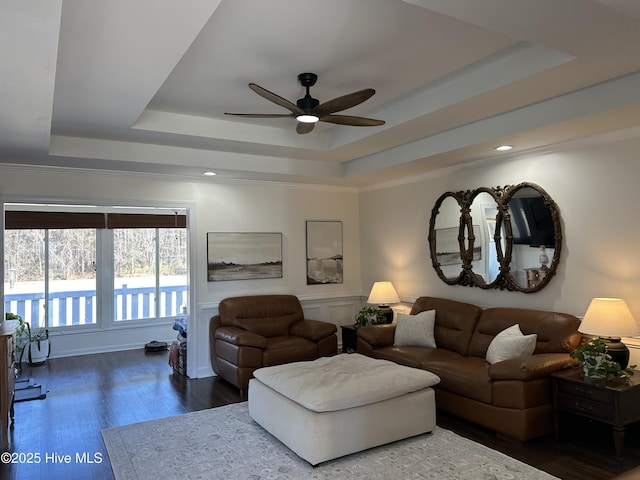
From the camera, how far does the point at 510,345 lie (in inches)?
157

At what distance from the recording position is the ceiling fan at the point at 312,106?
3.03m

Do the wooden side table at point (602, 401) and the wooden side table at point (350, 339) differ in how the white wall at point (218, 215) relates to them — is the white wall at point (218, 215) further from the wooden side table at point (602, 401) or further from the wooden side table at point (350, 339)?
the wooden side table at point (602, 401)

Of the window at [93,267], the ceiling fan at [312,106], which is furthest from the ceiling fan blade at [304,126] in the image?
the window at [93,267]

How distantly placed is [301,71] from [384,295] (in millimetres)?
3262

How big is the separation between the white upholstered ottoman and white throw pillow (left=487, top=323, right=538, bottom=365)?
652mm

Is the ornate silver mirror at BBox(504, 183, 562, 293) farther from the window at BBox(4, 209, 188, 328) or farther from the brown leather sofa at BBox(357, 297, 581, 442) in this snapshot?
the window at BBox(4, 209, 188, 328)

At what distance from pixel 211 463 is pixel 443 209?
12.1ft

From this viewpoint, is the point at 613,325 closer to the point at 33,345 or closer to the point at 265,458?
the point at 265,458

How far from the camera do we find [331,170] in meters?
6.08

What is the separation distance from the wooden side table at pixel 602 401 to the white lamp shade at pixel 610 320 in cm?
33

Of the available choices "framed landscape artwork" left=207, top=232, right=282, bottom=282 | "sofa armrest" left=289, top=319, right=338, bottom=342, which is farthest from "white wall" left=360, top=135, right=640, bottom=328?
"framed landscape artwork" left=207, top=232, right=282, bottom=282

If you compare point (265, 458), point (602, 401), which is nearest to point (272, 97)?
point (265, 458)

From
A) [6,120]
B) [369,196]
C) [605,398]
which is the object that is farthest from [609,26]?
[369,196]

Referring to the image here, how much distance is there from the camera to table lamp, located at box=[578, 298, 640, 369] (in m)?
3.49
